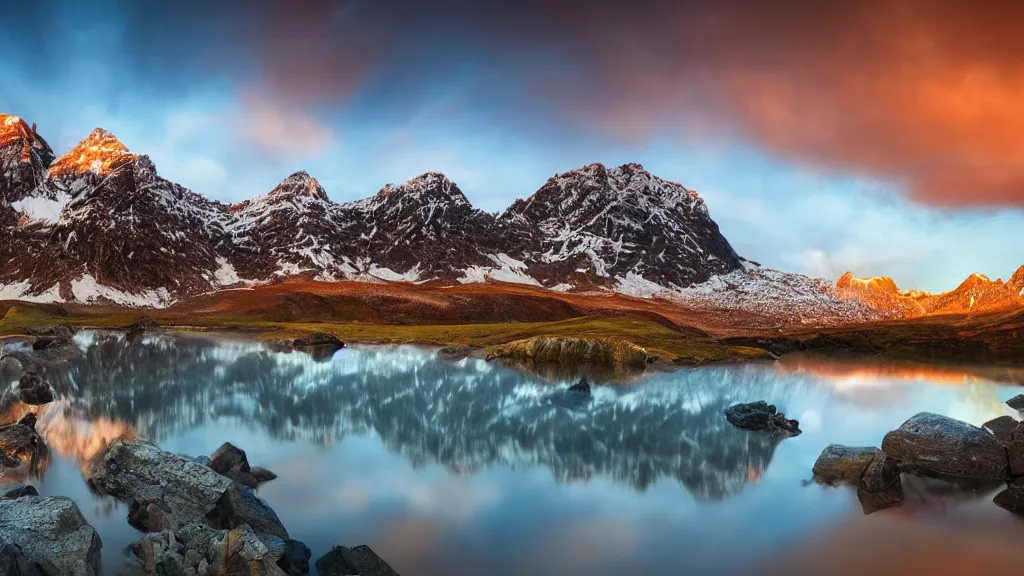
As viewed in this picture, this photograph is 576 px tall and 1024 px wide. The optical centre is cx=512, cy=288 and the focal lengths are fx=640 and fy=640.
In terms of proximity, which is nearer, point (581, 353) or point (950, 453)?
point (950, 453)

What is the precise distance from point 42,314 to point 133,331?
136 feet

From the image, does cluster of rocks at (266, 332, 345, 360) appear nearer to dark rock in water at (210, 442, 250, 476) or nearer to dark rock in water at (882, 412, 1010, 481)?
dark rock in water at (210, 442, 250, 476)

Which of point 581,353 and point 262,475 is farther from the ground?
point 581,353

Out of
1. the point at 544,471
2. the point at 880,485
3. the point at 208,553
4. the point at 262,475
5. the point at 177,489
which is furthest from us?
the point at 544,471

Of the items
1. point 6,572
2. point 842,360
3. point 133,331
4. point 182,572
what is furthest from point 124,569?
point 133,331

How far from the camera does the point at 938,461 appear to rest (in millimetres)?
26391

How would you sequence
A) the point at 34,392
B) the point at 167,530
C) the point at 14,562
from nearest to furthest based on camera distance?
the point at 14,562
the point at 167,530
the point at 34,392

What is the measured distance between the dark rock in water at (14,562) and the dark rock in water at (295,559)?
207 inches

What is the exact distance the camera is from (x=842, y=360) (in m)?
94.6

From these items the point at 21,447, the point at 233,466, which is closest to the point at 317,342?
the point at 21,447

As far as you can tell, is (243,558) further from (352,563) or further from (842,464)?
(842,464)

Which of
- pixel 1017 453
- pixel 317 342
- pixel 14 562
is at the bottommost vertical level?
pixel 317 342

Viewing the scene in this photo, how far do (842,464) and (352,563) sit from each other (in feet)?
72.8

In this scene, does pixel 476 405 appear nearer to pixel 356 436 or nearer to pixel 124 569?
pixel 356 436
